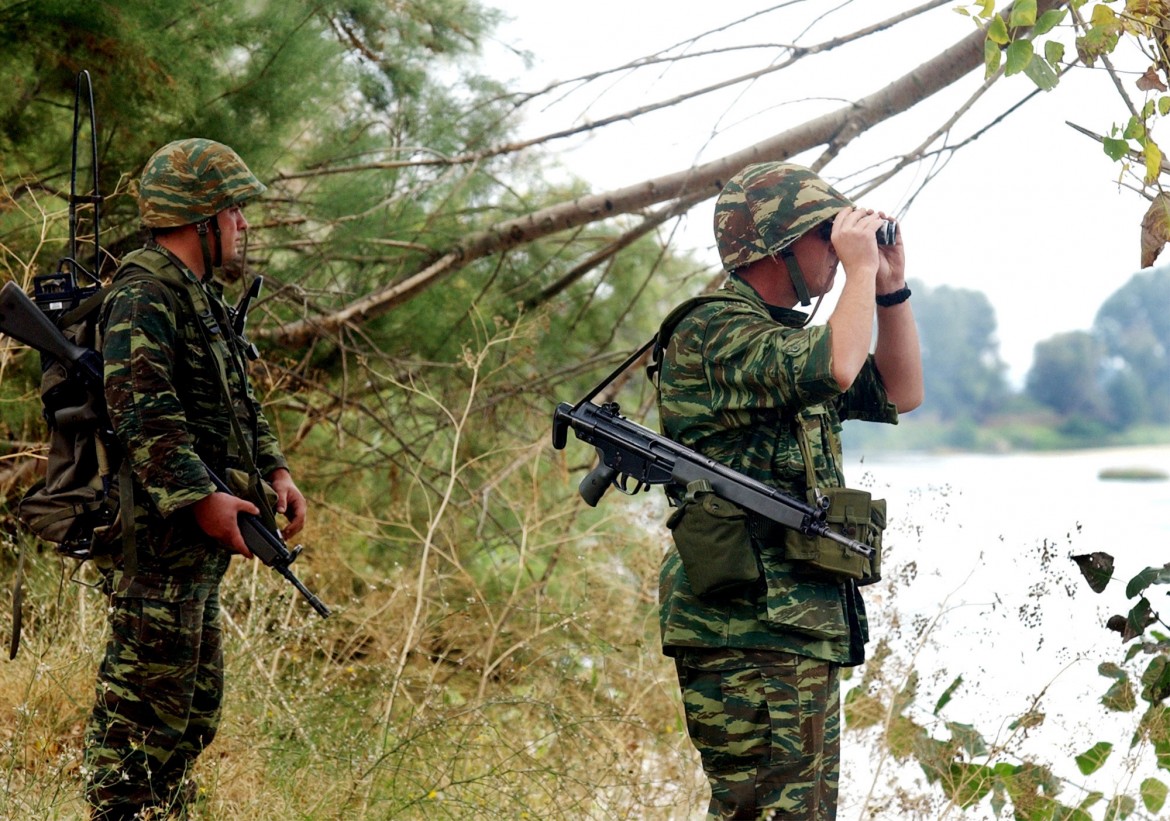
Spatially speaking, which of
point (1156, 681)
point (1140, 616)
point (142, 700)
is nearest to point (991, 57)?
point (1140, 616)

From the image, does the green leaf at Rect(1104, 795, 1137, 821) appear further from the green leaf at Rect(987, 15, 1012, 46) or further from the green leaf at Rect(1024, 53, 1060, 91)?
the green leaf at Rect(987, 15, 1012, 46)

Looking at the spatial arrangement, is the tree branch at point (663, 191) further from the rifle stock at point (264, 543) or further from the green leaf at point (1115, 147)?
the rifle stock at point (264, 543)

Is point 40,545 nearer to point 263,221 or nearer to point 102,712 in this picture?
point 263,221

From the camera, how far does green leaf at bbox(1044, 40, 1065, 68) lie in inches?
88.6

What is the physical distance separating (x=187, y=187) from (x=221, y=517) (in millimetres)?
786

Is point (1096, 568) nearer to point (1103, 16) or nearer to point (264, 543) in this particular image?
point (1103, 16)

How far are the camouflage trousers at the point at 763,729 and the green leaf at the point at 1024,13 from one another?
1.26 metres

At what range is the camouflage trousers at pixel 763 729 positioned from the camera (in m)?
2.22

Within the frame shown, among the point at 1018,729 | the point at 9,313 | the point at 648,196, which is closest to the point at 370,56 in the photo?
the point at 648,196

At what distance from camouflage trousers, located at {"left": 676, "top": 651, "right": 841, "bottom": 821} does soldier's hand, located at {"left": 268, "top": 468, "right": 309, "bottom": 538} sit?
113 cm

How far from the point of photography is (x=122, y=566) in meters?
2.67

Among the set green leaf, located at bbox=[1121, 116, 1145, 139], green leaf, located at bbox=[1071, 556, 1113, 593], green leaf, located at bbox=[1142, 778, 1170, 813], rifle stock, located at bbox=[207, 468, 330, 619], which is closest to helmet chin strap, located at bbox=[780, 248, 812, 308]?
green leaf, located at bbox=[1121, 116, 1145, 139]

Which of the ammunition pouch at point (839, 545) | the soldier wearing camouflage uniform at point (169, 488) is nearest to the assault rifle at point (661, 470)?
the ammunition pouch at point (839, 545)

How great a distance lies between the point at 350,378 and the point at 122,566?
9.48 ft
